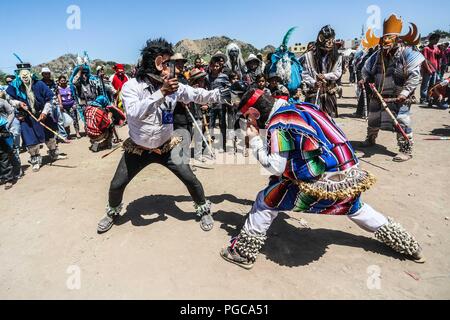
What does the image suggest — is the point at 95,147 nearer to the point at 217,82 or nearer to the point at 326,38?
the point at 217,82

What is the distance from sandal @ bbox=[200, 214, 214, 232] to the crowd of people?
16 mm

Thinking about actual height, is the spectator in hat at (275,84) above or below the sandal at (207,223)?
above

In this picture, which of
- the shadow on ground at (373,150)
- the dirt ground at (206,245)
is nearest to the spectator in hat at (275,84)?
the dirt ground at (206,245)

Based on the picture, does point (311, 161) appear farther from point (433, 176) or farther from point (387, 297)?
point (433, 176)

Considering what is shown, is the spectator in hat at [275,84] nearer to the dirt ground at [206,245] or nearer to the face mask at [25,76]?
the dirt ground at [206,245]

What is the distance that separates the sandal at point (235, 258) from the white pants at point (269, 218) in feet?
0.91

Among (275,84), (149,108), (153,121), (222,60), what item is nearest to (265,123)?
(149,108)

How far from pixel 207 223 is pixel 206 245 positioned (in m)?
0.38

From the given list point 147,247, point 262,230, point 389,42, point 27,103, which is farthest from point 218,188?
point 27,103

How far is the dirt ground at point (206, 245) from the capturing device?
2.62 m

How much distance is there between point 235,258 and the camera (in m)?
2.88

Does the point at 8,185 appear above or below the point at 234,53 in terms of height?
below
